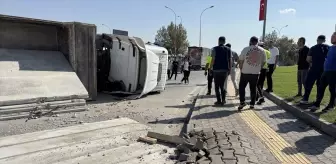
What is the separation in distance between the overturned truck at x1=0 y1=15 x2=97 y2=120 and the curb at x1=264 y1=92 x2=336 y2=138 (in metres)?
4.78

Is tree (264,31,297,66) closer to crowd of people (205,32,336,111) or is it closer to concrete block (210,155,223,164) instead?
crowd of people (205,32,336,111)

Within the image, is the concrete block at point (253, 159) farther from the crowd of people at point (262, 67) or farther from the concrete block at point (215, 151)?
the crowd of people at point (262, 67)

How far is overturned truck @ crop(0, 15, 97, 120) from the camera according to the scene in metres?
6.88

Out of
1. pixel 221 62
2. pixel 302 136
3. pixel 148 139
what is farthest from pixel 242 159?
pixel 221 62

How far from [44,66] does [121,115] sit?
7.97 feet

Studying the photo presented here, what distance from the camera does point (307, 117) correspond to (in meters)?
6.68

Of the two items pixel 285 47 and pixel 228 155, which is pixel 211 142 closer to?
pixel 228 155

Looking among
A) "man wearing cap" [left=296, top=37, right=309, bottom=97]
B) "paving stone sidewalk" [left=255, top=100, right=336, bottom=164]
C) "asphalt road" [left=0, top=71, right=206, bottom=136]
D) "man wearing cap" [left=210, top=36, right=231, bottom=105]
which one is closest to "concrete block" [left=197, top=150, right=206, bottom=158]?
"paving stone sidewalk" [left=255, top=100, right=336, bottom=164]

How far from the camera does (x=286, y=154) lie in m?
4.53

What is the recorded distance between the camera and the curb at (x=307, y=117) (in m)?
5.64

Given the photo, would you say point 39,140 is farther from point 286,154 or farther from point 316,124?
point 316,124

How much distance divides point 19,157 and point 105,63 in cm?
728

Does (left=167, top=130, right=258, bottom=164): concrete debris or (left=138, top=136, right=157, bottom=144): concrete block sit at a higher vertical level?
(left=167, top=130, right=258, bottom=164): concrete debris

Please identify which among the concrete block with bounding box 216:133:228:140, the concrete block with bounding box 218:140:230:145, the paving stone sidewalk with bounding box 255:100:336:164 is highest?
the concrete block with bounding box 216:133:228:140
